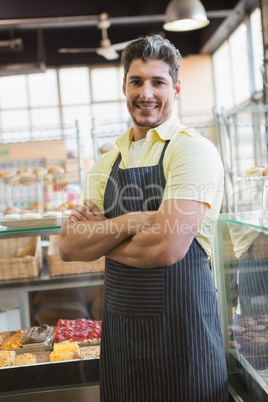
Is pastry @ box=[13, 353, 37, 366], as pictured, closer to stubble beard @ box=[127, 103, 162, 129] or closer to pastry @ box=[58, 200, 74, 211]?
stubble beard @ box=[127, 103, 162, 129]

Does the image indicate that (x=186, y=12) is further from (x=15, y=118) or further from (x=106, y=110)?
(x=15, y=118)

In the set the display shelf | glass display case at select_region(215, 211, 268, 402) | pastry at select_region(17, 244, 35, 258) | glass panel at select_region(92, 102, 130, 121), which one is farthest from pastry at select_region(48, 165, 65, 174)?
glass panel at select_region(92, 102, 130, 121)

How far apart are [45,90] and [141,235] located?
11159 millimetres

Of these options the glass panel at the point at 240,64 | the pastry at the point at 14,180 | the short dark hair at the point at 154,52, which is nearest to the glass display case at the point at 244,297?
the short dark hair at the point at 154,52

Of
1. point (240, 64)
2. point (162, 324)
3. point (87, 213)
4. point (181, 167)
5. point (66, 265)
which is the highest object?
point (240, 64)

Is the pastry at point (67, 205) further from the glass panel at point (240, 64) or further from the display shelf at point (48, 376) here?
the glass panel at point (240, 64)

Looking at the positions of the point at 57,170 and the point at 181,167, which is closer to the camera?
the point at 181,167

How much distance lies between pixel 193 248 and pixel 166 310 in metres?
0.20

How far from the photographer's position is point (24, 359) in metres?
1.93

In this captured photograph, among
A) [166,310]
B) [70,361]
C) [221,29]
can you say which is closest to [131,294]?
[166,310]

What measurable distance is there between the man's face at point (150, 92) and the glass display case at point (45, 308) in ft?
1.89

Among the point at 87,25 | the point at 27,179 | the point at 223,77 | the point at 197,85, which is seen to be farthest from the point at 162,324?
the point at 197,85

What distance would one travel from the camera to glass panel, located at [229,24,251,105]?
871 centimetres

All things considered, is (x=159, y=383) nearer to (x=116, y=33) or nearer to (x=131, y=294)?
(x=131, y=294)
